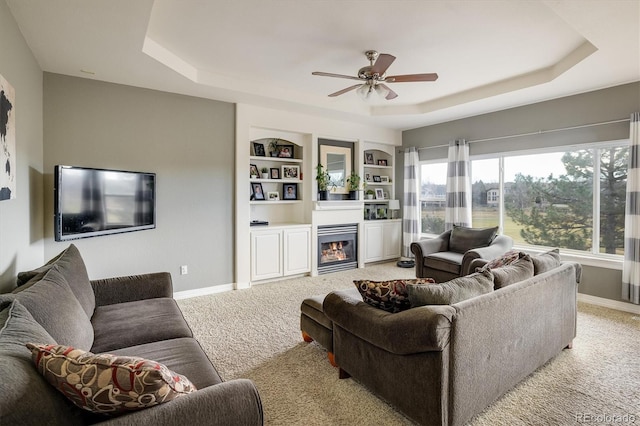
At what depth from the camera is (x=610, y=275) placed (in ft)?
12.7

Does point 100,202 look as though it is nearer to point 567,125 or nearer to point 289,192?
point 289,192

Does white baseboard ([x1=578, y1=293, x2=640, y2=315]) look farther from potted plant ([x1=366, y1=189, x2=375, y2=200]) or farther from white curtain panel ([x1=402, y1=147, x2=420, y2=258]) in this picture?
potted plant ([x1=366, y1=189, x2=375, y2=200])

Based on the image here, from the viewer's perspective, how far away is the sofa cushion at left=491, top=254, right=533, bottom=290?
213 cm

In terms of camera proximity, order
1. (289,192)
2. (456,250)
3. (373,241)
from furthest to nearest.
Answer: (373,241) < (289,192) < (456,250)

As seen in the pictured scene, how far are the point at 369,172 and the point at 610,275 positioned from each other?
155 inches

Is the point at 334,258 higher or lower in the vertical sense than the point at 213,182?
lower

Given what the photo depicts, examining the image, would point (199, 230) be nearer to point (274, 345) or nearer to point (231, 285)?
point (231, 285)

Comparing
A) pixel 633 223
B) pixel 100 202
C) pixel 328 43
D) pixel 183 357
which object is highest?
pixel 328 43

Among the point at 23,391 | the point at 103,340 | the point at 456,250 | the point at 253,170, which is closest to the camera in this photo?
the point at 23,391

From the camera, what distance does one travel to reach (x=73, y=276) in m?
2.06

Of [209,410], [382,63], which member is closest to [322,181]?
[382,63]

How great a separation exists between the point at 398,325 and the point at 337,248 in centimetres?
391

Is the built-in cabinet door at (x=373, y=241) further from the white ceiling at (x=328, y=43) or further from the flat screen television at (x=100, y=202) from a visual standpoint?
the flat screen television at (x=100, y=202)

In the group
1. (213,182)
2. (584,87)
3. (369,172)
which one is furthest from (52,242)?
(584,87)
